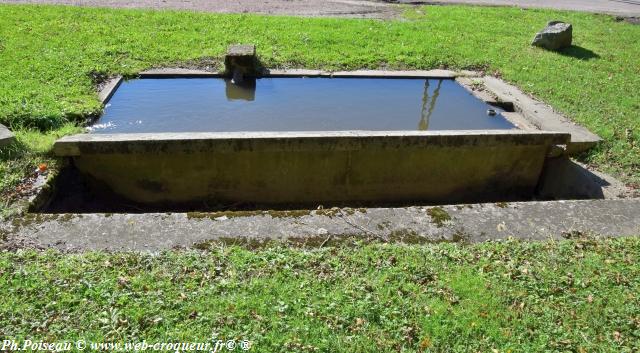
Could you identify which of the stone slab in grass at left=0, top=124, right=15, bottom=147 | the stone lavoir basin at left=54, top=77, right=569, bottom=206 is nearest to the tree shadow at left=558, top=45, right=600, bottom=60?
the stone lavoir basin at left=54, top=77, right=569, bottom=206

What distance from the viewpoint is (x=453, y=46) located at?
10.1 m

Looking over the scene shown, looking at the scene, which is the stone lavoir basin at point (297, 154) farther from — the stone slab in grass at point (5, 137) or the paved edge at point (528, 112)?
the stone slab in grass at point (5, 137)

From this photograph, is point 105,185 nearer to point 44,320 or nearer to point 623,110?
point 44,320

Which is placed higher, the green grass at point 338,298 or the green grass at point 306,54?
the green grass at point 306,54

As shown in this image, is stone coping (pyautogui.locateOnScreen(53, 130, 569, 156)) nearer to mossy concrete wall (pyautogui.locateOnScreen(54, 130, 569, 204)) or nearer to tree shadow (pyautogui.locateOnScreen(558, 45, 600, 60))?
mossy concrete wall (pyautogui.locateOnScreen(54, 130, 569, 204))

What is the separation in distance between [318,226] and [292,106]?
3.15m

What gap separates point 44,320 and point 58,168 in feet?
7.55

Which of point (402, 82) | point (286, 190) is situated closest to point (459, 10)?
point (402, 82)

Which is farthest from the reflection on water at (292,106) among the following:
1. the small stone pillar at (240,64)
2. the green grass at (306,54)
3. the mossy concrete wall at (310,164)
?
the mossy concrete wall at (310,164)

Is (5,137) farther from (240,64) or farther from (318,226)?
(240,64)

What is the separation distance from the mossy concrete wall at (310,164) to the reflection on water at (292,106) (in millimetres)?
897

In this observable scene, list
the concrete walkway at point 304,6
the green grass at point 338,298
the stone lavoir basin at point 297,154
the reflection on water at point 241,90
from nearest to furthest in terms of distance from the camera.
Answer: the green grass at point 338,298 → the stone lavoir basin at point 297,154 → the reflection on water at point 241,90 → the concrete walkway at point 304,6

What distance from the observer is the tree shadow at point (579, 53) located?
1026cm

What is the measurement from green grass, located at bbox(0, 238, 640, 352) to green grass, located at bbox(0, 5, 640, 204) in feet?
6.49
